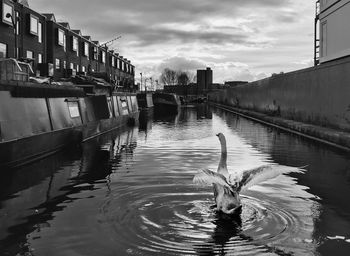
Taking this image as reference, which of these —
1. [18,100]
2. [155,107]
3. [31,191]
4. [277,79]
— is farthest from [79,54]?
[31,191]

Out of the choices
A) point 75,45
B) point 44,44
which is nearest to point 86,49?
point 75,45

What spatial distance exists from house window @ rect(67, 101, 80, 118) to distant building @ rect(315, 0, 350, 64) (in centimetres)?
1721

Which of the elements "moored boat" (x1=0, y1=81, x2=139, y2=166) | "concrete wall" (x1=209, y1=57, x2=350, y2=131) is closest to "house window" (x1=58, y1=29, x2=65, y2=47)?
"concrete wall" (x1=209, y1=57, x2=350, y2=131)

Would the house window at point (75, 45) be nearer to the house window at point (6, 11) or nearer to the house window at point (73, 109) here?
the house window at point (6, 11)

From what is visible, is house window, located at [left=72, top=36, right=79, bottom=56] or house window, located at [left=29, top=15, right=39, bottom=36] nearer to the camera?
house window, located at [left=29, top=15, right=39, bottom=36]

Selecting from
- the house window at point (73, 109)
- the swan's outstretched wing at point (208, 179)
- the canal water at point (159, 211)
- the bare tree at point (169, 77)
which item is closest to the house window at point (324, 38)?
the house window at point (73, 109)

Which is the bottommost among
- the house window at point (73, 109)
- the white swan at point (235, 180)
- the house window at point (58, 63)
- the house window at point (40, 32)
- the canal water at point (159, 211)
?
the canal water at point (159, 211)

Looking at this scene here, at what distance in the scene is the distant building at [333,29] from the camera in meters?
29.8

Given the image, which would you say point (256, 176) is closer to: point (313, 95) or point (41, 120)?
point (41, 120)

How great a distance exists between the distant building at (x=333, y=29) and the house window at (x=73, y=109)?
56.5ft

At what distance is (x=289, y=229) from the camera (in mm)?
6488

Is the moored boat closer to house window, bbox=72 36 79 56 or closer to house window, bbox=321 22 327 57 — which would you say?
house window, bbox=321 22 327 57

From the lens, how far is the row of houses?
40062 mm

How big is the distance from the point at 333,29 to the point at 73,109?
20666 millimetres
